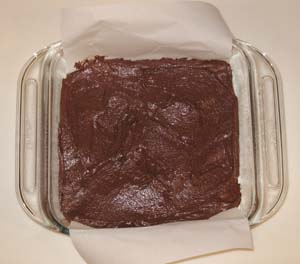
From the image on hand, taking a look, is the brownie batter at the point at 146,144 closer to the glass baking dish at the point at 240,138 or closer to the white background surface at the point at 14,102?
the glass baking dish at the point at 240,138

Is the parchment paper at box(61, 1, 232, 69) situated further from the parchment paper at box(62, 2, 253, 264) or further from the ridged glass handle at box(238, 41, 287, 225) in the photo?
the ridged glass handle at box(238, 41, 287, 225)

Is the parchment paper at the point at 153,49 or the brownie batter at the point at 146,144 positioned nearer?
the parchment paper at the point at 153,49

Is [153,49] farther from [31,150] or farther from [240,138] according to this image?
[31,150]

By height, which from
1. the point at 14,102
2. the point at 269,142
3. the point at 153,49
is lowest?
the point at 269,142

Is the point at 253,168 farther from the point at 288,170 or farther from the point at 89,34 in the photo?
the point at 89,34

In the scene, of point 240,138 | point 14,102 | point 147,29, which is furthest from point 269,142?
point 14,102

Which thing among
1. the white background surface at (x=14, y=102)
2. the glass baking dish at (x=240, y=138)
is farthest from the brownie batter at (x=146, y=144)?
the white background surface at (x=14, y=102)
